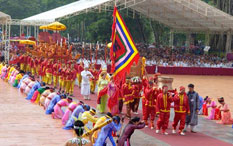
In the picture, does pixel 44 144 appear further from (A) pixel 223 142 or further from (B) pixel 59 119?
(A) pixel 223 142

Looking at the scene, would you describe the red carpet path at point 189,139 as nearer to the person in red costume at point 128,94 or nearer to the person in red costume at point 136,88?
the person in red costume at point 128,94

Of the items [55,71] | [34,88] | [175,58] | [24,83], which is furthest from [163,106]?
[175,58]

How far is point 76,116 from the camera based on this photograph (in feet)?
37.7

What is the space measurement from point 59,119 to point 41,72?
1028cm

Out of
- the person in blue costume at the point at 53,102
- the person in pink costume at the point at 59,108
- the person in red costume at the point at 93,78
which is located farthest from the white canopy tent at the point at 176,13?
the person in pink costume at the point at 59,108

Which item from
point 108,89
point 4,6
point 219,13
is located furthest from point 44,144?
point 4,6

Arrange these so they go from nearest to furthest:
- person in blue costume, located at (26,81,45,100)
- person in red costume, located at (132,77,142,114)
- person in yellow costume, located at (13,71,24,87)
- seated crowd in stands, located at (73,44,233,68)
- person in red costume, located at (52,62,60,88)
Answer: person in red costume, located at (132,77,142,114) → person in blue costume, located at (26,81,45,100) → person in yellow costume, located at (13,71,24,87) → person in red costume, located at (52,62,60,88) → seated crowd in stands, located at (73,44,233,68)

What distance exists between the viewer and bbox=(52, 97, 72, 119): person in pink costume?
1307 centimetres

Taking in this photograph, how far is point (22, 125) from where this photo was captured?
41.1ft

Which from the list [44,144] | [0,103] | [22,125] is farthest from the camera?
[0,103]

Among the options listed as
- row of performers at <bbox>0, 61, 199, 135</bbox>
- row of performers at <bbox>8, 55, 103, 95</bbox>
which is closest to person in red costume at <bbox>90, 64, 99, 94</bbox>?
row of performers at <bbox>8, 55, 103, 95</bbox>

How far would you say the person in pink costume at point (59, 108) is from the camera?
13.1 metres

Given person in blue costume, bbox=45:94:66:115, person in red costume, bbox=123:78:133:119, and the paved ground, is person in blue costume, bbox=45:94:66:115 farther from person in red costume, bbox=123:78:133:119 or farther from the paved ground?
person in red costume, bbox=123:78:133:119

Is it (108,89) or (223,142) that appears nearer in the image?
(223,142)
